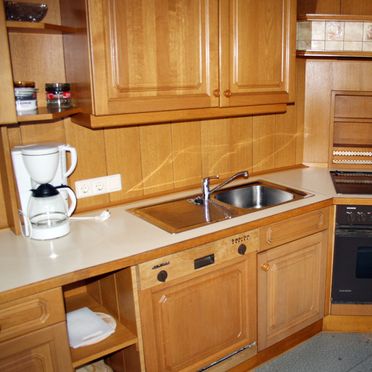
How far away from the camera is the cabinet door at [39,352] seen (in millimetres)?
1409

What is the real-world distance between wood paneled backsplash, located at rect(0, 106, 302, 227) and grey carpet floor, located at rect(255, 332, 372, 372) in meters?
1.03

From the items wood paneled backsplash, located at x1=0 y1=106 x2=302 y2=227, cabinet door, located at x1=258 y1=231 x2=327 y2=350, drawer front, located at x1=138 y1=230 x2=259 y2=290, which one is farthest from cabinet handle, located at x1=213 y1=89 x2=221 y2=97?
cabinet door, located at x1=258 y1=231 x2=327 y2=350

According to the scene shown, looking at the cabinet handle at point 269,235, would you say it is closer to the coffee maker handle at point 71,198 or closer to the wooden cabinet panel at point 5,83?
the coffee maker handle at point 71,198

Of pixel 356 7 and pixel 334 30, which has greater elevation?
pixel 356 7

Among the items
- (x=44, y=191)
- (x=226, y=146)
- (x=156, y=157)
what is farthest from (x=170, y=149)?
(x=44, y=191)

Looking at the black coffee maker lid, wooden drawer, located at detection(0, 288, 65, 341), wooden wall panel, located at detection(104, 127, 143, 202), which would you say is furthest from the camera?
wooden wall panel, located at detection(104, 127, 143, 202)

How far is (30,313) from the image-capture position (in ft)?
4.67

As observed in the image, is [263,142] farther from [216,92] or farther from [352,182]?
[216,92]

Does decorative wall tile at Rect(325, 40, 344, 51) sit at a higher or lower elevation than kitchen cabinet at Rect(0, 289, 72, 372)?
higher

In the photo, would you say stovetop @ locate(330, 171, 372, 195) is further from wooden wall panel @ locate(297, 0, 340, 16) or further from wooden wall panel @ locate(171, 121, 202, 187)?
wooden wall panel @ locate(297, 0, 340, 16)

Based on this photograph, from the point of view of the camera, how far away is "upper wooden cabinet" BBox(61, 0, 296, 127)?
169 centimetres

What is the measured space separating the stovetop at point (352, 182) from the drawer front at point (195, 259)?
0.68 metres

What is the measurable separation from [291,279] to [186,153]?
86 centimetres

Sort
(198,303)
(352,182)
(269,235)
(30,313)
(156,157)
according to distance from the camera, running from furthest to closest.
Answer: (352,182), (156,157), (269,235), (198,303), (30,313)
